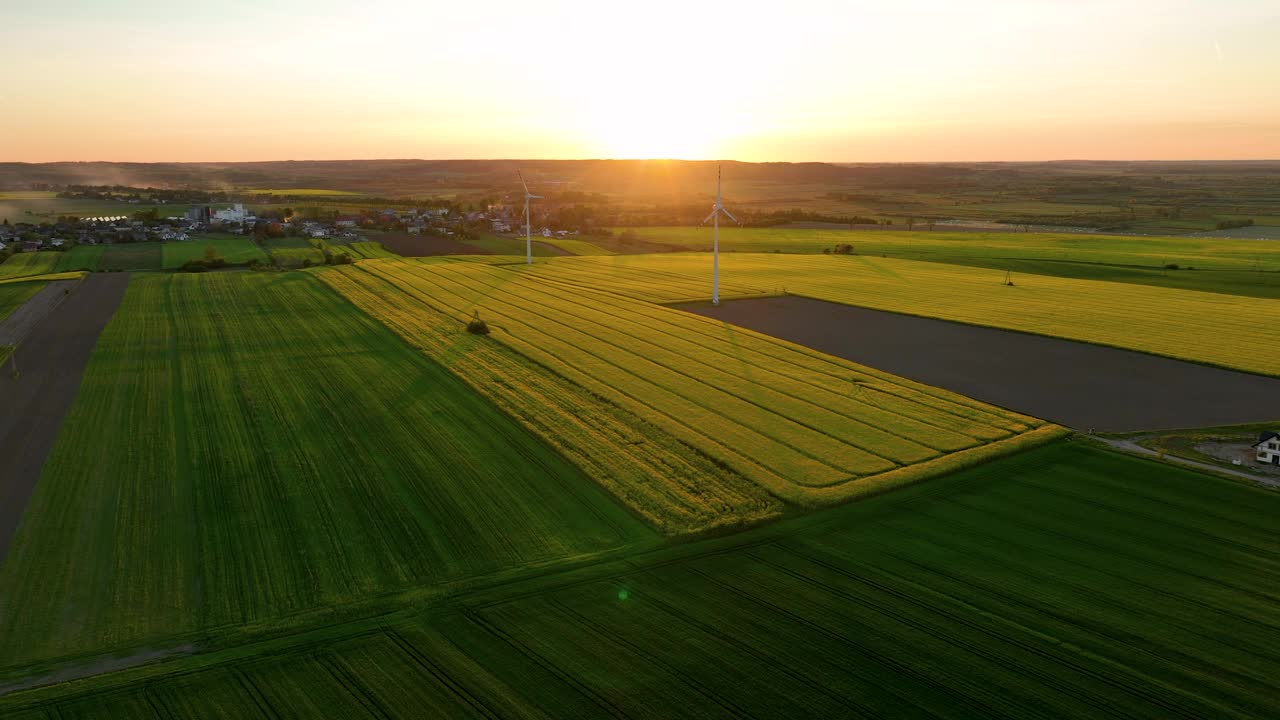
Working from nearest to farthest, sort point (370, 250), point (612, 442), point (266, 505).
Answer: point (266, 505), point (612, 442), point (370, 250)

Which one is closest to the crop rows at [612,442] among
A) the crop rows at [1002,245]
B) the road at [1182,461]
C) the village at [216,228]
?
the road at [1182,461]

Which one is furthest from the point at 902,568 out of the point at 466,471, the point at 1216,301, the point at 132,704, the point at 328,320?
the point at 1216,301

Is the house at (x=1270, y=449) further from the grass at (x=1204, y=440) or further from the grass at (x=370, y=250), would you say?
the grass at (x=370, y=250)

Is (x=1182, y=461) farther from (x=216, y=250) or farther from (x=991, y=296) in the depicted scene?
(x=216, y=250)

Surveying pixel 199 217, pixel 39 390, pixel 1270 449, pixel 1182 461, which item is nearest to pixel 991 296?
pixel 1270 449

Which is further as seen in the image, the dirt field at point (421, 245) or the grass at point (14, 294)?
the dirt field at point (421, 245)
